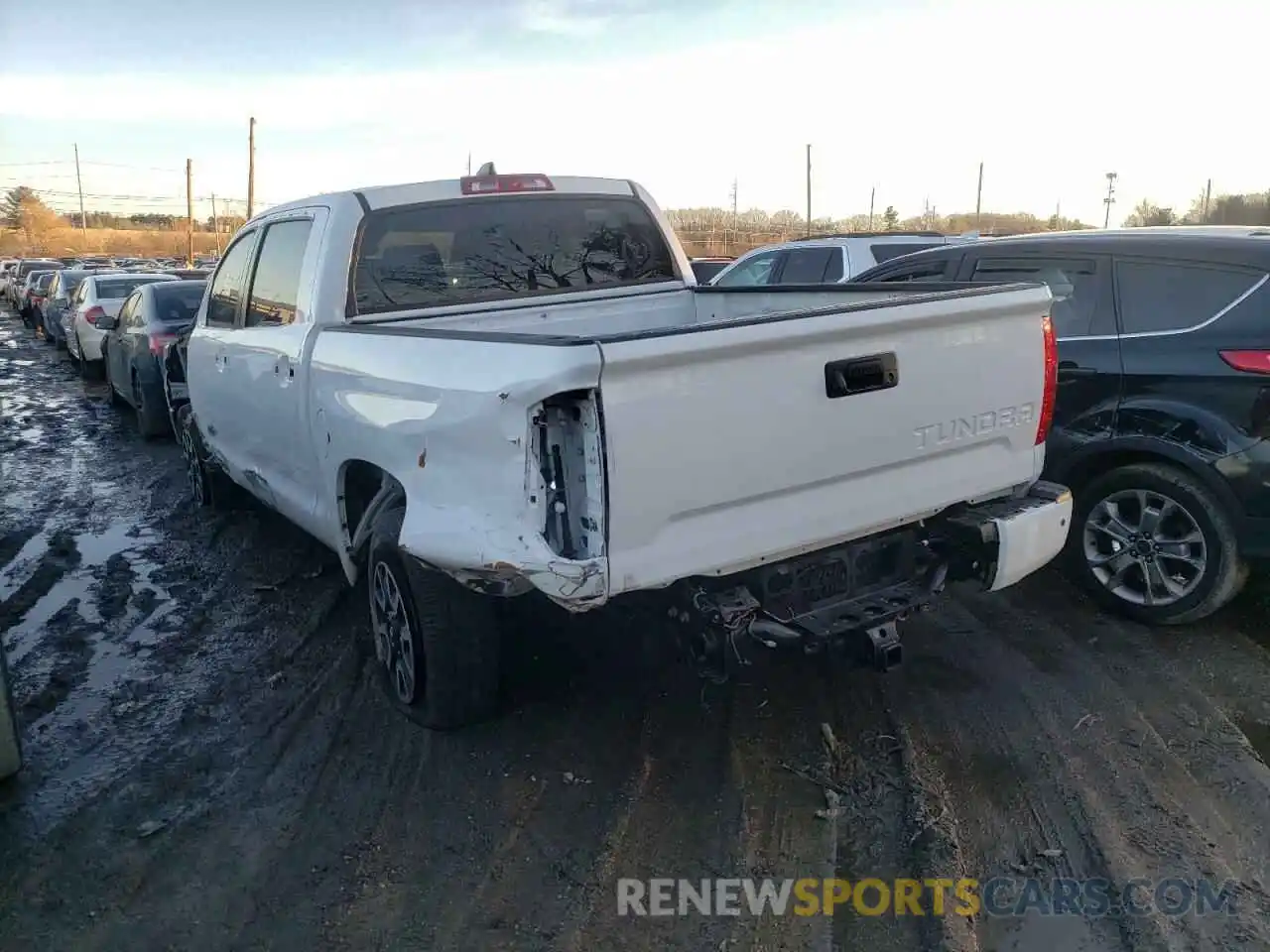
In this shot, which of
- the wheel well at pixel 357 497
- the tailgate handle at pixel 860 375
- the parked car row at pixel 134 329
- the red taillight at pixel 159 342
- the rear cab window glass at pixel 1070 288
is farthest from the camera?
the parked car row at pixel 134 329

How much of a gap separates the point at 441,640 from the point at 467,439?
0.96m

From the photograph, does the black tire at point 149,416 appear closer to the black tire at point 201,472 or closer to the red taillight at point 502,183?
the black tire at point 201,472

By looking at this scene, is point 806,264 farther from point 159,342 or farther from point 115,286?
point 115,286

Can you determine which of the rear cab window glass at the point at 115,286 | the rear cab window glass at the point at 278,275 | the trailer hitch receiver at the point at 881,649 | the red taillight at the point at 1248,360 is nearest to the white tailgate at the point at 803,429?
the trailer hitch receiver at the point at 881,649

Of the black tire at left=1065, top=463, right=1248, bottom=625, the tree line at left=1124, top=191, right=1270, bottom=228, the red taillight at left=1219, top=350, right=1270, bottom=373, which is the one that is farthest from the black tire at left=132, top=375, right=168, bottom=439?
the tree line at left=1124, top=191, right=1270, bottom=228

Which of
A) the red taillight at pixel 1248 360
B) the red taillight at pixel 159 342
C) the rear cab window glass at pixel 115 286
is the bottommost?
the red taillight at pixel 159 342

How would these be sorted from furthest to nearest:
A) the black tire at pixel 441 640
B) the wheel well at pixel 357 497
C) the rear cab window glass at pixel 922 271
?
the rear cab window glass at pixel 922 271
the wheel well at pixel 357 497
the black tire at pixel 441 640

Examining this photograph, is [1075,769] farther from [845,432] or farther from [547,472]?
[547,472]

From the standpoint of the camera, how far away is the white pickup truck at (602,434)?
2953 mm

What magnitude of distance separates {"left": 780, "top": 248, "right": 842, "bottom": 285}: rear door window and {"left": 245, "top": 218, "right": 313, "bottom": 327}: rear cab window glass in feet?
20.6

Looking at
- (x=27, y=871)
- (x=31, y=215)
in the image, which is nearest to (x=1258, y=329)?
(x=27, y=871)

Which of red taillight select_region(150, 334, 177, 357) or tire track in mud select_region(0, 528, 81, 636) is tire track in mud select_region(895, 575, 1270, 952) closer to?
tire track in mud select_region(0, 528, 81, 636)

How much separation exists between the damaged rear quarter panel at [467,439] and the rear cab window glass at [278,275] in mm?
1283

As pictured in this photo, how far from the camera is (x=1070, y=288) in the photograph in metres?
5.30
